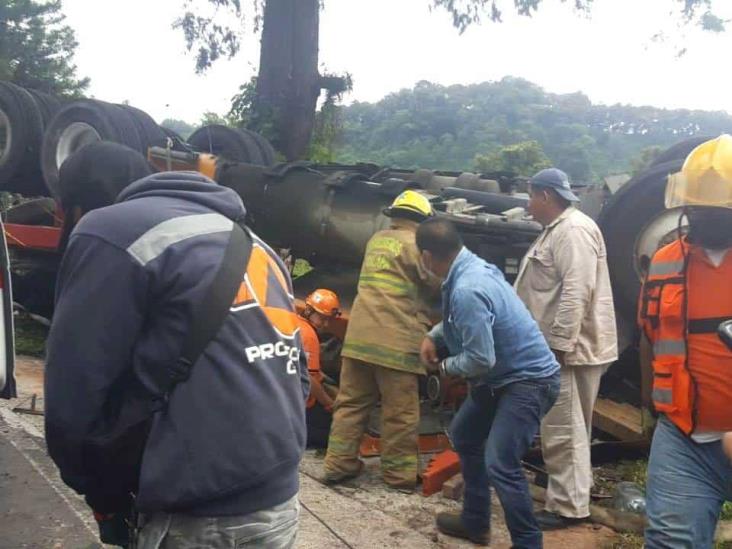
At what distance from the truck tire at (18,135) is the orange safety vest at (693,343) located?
7.33 meters

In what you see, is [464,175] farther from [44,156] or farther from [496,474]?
[44,156]

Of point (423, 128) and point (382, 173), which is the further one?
point (423, 128)

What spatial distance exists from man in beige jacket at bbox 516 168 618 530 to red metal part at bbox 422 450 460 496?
591mm

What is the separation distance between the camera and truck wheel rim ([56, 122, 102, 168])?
786 centimetres

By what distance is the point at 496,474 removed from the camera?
12.1 ft

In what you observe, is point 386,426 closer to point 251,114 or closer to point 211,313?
point 211,313

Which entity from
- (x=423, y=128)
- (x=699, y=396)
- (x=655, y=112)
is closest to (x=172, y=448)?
(x=699, y=396)

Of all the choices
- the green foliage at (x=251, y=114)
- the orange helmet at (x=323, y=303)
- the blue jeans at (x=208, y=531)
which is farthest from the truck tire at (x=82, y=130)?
the blue jeans at (x=208, y=531)

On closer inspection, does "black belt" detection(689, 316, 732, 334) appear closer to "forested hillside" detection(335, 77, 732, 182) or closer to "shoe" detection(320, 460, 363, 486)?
"shoe" detection(320, 460, 363, 486)

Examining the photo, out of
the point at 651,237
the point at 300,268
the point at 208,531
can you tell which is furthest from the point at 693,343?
the point at 300,268

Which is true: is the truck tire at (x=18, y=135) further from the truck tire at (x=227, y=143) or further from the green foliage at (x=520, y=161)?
the green foliage at (x=520, y=161)

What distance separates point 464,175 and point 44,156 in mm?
4087

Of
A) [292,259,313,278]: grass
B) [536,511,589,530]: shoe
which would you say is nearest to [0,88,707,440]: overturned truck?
[292,259,313,278]: grass

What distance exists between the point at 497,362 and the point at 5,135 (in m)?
6.50
